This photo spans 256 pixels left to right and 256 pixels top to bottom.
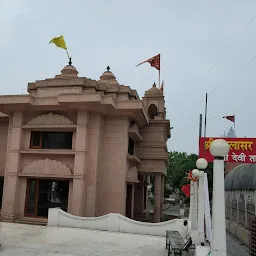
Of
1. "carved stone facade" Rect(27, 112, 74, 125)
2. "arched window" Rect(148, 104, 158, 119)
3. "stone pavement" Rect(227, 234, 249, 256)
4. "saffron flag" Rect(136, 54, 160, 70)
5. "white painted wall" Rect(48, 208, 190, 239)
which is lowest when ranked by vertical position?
"stone pavement" Rect(227, 234, 249, 256)

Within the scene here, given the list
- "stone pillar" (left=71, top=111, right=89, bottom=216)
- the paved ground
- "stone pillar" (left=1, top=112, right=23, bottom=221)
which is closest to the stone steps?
"stone pillar" (left=1, top=112, right=23, bottom=221)

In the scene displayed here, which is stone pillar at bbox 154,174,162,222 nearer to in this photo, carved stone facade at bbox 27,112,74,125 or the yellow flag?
carved stone facade at bbox 27,112,74,125

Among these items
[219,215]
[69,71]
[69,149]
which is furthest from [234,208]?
[219,215]

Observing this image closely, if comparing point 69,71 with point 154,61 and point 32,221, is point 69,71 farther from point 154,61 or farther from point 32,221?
point 32,221

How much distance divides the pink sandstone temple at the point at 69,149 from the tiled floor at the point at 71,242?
1.96 meters

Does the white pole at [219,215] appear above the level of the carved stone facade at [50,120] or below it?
below

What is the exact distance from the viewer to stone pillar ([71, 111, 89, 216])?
14.2m

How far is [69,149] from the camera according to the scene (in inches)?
608

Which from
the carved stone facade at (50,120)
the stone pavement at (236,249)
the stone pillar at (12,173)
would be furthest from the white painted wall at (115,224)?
the carved stone facade at (50,120)

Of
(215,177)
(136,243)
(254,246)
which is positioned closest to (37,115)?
(136,243)

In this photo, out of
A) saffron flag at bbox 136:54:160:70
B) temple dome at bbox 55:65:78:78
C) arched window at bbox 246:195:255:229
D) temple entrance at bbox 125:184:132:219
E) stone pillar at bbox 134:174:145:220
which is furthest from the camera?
saffron flag at bbox 136:54:160:70

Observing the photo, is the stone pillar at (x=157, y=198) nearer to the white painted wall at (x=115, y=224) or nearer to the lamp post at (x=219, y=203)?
the white painted wall at (x=115, y=224)

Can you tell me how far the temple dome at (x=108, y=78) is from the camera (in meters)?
18.0

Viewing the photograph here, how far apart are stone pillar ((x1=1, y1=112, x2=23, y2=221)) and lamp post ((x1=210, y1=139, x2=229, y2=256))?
13.2m
